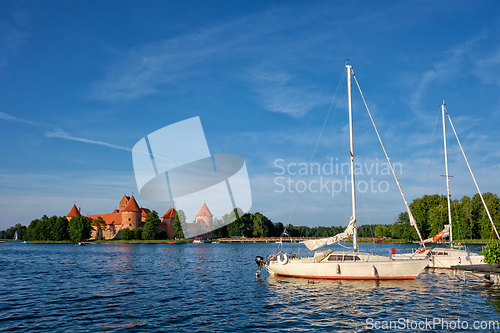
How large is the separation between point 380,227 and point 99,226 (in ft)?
465

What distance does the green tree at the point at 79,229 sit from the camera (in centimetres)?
14288

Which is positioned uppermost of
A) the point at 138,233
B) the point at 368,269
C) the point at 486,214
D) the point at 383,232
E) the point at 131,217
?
the point at 486,214

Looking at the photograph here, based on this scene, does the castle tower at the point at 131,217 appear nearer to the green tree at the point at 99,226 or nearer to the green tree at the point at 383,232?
the green tree at the point at 99,226

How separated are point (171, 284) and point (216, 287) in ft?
14.0

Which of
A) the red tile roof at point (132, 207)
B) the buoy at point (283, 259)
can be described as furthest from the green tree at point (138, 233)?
the buoy at point (283, 259)

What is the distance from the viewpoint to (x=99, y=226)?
168 m

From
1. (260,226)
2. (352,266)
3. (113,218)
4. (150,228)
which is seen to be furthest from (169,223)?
(352,266)

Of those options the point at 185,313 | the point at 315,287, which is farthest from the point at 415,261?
the point at 185,313

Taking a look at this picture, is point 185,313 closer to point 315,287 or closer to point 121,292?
point 121,292

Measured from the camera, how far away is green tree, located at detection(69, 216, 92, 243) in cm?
14288

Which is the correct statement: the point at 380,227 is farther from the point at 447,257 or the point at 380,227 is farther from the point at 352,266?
the point at 352,266

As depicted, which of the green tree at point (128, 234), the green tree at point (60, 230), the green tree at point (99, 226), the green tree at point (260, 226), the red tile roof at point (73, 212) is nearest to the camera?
the green tree at point (60, 230)

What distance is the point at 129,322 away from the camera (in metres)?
16.9

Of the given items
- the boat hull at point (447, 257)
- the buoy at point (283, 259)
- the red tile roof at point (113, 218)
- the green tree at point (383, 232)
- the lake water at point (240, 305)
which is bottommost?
the green tree at point (383, 232)
